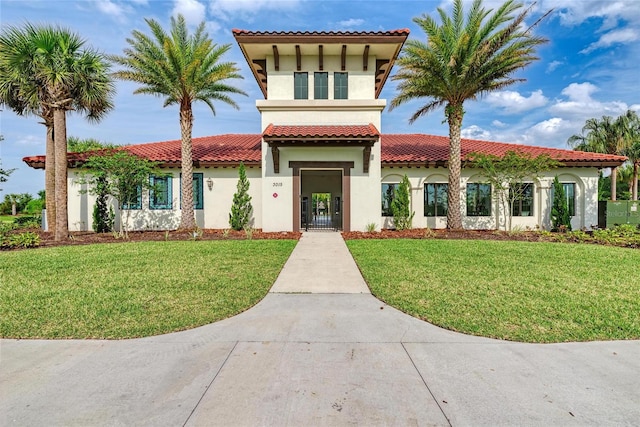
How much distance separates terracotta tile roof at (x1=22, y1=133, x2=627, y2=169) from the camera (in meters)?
13.8

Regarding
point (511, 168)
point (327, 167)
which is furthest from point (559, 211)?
point (327, 167)

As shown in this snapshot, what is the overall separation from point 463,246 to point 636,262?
4558 mm

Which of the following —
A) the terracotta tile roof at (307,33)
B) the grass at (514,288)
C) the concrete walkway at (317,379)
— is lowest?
the concrete walkway at (317,379)

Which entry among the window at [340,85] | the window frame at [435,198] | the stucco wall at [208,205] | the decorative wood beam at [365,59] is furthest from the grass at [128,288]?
the window frame at [435,198]

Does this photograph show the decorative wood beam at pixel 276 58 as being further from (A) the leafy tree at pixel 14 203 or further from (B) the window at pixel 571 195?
(A) the leafy tree at pixel 14 203

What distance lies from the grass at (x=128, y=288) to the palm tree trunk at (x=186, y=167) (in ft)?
14.3

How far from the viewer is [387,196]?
1706cm

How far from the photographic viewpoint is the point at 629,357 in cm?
384

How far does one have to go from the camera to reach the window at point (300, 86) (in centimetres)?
1462

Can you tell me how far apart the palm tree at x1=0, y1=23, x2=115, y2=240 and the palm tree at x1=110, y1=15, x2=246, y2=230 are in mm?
1272

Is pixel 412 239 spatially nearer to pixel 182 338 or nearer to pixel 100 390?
pixel 182 338

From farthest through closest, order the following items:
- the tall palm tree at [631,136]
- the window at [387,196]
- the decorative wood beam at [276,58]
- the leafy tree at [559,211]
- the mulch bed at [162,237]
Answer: the tall palm tree at [631,136]
the window at [387,196]
the leafy tree at [559,211]
the decorative wood beam at [276,58]
the mulch bed at [162,237]

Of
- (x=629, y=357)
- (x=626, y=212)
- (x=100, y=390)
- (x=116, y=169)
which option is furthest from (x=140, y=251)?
(x=626, y=212)

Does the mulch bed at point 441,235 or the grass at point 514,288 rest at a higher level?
the mulch bed at point 441,235
